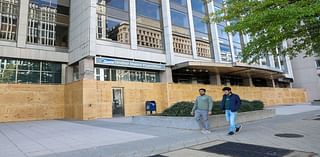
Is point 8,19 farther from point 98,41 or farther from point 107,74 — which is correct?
point 107,74

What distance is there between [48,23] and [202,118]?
19.0 m

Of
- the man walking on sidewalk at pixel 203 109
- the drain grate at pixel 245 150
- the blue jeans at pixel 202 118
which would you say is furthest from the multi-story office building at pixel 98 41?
the drain grate at pixel 245 150

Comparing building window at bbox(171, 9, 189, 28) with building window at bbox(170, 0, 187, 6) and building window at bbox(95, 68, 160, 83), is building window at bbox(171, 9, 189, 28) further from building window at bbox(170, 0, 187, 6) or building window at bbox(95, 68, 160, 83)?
building window at bbox(95, 68, 160, 83)

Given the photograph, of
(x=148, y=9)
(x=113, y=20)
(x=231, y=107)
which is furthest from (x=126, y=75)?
(x=231, y=107)

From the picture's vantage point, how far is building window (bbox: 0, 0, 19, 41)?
760 inches

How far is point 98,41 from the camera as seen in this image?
20.0 metres

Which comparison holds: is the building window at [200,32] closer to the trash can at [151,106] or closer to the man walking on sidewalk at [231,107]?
the trash can at [151,106]

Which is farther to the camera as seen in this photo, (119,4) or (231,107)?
(119,4)

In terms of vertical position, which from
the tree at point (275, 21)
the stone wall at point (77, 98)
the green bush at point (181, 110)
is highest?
the tree at point (275, 21)

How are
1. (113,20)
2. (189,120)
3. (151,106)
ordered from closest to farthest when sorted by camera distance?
(189,120) < (151,106) < (113,20)

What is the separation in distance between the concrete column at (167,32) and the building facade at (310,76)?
3778 centimetres

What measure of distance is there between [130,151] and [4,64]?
18023 mm

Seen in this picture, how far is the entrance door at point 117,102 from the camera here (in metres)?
19.5

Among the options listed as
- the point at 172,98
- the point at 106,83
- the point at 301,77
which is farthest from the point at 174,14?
the point at 301,77
